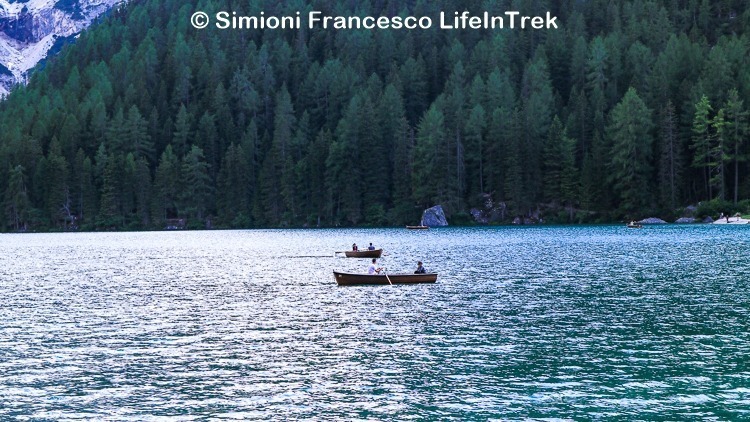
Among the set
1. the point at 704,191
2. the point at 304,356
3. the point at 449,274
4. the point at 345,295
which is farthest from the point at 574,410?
the point at 704,191

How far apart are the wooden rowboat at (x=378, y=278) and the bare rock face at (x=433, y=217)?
356 feet

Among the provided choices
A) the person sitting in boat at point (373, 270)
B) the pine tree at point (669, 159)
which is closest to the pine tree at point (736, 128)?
the pine tree at point (669, 159)

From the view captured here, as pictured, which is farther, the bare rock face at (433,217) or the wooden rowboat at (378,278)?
the bare rock face at (433,217)

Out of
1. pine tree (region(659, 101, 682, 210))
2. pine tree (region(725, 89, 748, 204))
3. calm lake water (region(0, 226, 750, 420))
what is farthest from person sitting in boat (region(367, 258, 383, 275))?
pine tree (region(725, 89, 748, 204))

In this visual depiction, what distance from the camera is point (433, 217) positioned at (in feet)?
566

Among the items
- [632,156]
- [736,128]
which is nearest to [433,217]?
[632,156]

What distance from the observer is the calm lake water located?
28.0 meters

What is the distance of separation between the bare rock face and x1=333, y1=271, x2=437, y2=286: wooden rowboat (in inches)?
4272

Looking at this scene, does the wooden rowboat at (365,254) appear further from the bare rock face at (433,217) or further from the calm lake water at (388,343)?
the bare rock face at (433,217)

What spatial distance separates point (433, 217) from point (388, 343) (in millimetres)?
134448

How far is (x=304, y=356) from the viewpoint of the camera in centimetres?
3597

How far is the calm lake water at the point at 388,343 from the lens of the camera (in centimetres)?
2802

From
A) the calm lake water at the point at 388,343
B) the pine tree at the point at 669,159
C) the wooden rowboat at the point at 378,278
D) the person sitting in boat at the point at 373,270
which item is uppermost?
the pine tree at the point at 669,159

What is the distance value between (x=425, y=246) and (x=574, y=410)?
81.8 meters
